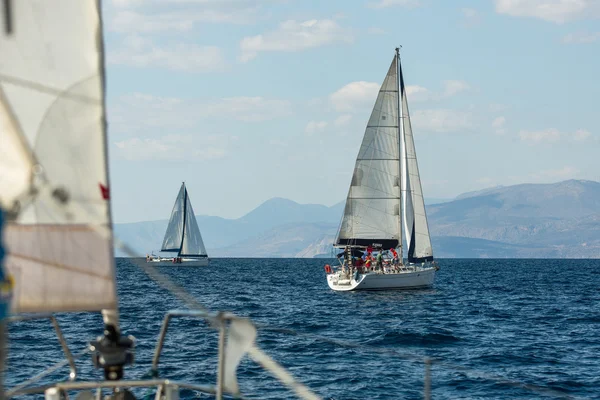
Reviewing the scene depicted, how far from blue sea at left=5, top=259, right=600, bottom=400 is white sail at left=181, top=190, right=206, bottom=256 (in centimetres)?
7727

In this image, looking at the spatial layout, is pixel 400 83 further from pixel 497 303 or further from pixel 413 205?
pixel 497 303

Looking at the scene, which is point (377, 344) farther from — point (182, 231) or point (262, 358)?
point (182, 231)

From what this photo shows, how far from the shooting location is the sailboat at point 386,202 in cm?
5975

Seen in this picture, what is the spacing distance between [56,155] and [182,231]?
424ft

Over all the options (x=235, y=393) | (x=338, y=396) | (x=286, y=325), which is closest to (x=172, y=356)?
(x=338, y=396)

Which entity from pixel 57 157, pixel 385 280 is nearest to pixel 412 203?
pixel 385 280

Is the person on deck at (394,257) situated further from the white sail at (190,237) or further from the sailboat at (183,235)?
the white sail at (190,237)

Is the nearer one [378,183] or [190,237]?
[378,183]

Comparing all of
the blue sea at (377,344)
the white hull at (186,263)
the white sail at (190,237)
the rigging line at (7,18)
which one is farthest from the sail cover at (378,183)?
the white hull at (186,263)

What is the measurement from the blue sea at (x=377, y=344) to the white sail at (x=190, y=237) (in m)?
77.3

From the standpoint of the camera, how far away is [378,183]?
198 feet

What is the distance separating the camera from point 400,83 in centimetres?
6122

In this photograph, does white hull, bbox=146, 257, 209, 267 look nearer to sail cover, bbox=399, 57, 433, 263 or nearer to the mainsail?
the mainsail

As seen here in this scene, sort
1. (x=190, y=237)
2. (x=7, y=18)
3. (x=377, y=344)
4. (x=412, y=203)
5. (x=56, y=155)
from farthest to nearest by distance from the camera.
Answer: (x=190, y=237)
(x=412, y=203)
(x=377, y=344)
(x=56, y=155)
(x=7, y=18)
